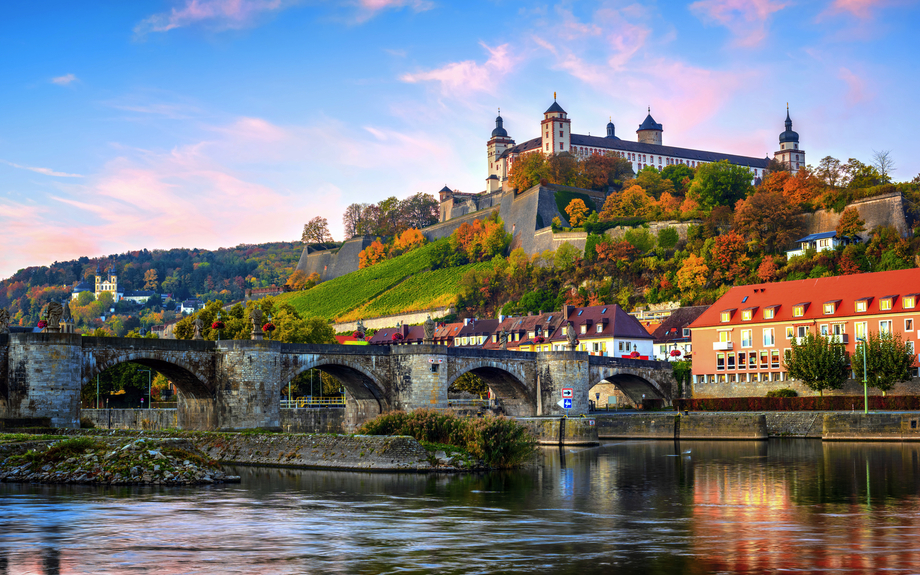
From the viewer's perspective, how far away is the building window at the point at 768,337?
73312mm

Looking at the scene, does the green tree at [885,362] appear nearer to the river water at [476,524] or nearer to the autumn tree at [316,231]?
the river water at [476,524]

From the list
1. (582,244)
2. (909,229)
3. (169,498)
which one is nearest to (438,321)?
(582,244)

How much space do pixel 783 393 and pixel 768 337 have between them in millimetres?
6241

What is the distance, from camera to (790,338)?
2830 inches

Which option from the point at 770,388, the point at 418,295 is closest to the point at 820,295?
the point at 770,388

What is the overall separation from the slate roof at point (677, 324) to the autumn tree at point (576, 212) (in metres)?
40.0

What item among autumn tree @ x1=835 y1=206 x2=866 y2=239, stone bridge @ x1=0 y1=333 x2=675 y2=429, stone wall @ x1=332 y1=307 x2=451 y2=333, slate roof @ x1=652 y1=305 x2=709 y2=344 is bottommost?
stone bridge @ x1=0 y1=333 x2=675 y2=429

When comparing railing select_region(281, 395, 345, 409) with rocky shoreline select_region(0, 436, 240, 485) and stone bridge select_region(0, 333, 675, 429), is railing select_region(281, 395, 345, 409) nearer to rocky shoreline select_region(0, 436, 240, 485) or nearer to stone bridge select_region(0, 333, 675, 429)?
stone bridge select_region(0, 333, 675, 429)

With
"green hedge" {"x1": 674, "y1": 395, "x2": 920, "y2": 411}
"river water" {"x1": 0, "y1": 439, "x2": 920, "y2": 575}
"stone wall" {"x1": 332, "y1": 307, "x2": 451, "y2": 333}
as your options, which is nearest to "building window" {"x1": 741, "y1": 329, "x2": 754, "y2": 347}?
"green hedge" {"x1": 674, "y1": 395, "x2": 920, "y2": 411}

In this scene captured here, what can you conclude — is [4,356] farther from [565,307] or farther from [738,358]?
[565,307]

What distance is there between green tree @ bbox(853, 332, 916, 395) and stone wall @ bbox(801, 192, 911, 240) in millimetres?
44866

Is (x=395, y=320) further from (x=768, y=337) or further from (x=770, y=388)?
(x=770, y=388)

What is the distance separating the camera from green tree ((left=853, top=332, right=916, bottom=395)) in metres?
61.0

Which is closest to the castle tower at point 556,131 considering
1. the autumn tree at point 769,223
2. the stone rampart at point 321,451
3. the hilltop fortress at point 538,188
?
the hilltop fortress at point 538,188
